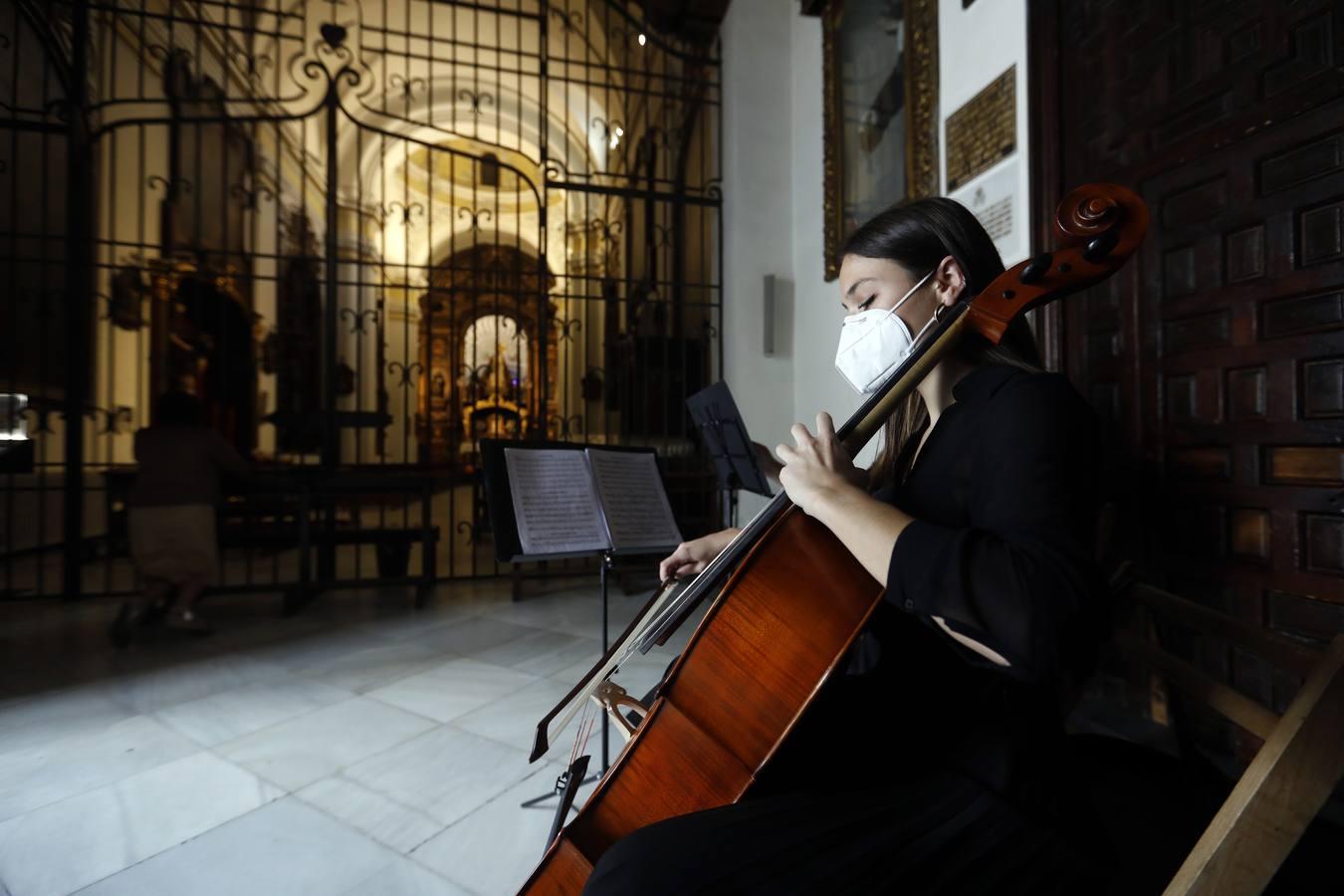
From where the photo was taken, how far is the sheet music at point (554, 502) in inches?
68.6

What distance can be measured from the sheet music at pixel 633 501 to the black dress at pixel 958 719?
0.95 meters

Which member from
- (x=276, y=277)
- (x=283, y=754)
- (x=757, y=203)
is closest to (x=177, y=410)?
(x=276, y=277)

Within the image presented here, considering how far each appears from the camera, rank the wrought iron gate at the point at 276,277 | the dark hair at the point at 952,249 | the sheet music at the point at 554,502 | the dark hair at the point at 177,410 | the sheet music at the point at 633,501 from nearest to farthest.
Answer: the dark hair at the point at 952,249
the sheet music at the point at 554,502
the sheet music at the point at 633,501
the dark hair at the point at 177,410
the wrought iron gate at the point at 276,277

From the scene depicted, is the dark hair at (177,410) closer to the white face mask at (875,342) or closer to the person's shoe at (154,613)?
the person's shoe at (154,613)

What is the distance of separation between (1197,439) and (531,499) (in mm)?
2090

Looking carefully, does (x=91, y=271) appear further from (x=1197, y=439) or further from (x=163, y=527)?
(x=1197, y=439)

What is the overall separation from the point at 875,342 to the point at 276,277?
4.28 m

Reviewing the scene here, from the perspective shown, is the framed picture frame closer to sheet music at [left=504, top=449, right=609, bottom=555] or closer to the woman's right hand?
sheet music at [left=504, top=449, right=609, bottom=555]

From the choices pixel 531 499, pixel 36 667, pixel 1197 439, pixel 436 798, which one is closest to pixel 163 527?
pixel 36 667

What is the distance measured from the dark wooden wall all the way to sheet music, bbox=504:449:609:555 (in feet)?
6.26

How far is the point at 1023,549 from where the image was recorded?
74 cm

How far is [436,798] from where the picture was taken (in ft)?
6.27

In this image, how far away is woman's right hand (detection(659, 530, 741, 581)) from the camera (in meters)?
1.45

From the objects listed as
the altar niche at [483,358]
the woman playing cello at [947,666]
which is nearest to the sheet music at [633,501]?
the woman playing cello at [947,666]
